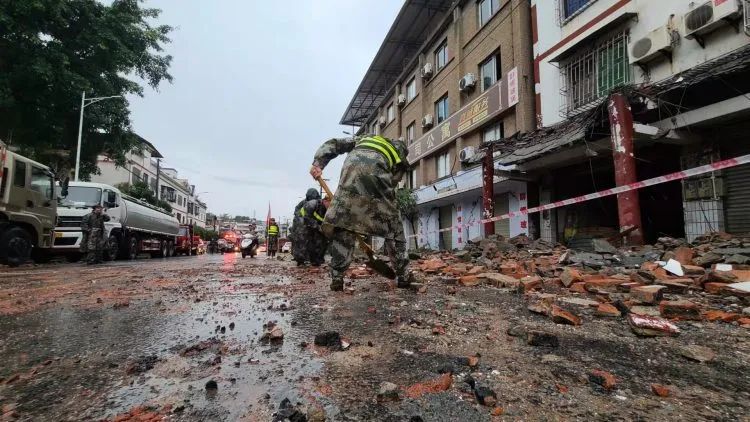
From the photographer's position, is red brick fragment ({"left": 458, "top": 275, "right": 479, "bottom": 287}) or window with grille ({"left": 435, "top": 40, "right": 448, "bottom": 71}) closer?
red brick fragment ({"left": 458, "top": 275, "right": 479, "bottom": 287})

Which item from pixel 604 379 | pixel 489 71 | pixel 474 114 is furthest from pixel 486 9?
pixel 604 379

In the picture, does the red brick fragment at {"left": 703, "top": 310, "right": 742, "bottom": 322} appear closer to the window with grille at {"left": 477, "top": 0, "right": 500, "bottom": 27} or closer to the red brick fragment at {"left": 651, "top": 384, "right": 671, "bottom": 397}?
the red brick fragment at {"left": 651, "top": 384, "right": 671, "bottom": 397}

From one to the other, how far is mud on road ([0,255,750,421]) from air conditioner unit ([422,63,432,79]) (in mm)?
18799

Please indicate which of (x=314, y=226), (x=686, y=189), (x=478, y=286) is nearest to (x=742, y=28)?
(x=686, y=189)

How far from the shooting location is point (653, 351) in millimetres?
1858

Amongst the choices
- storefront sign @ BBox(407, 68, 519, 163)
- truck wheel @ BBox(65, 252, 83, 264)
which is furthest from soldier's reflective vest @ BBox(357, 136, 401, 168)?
truck wheel @ BBox(65, 252, 83, 264)

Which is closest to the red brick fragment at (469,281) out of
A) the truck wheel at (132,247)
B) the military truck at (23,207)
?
the military truck at (23,207)

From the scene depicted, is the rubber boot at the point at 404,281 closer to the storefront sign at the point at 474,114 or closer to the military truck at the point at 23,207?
the military truck at the point at 23,207

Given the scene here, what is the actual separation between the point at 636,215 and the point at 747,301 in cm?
437

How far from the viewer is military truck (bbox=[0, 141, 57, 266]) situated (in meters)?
8.94

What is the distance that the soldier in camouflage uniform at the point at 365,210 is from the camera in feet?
12.4

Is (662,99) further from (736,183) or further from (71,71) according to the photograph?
(71,71)

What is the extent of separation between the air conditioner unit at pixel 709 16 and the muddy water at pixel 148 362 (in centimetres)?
902

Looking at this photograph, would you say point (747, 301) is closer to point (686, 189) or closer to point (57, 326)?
point (57, 326)
